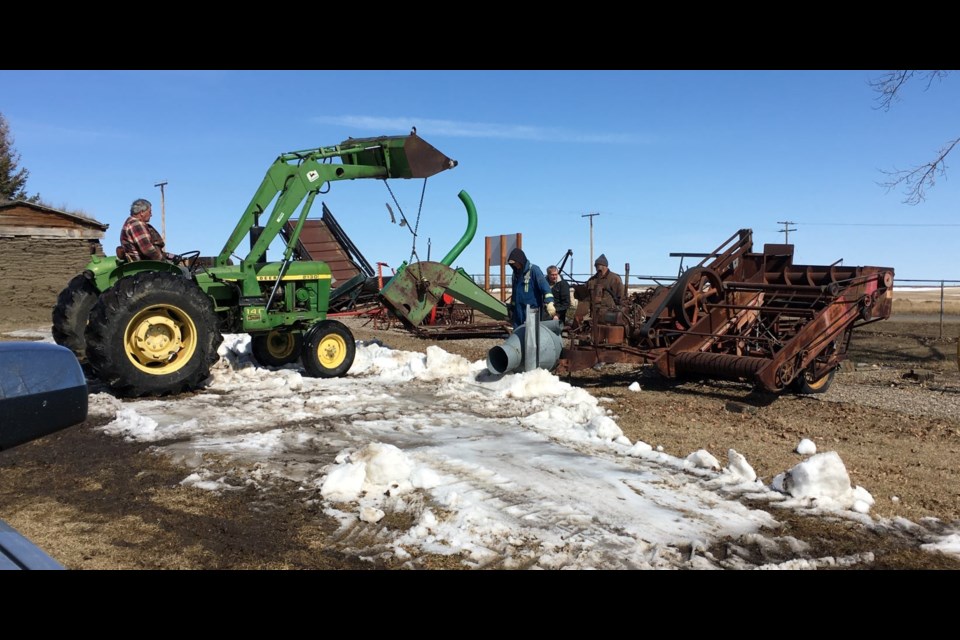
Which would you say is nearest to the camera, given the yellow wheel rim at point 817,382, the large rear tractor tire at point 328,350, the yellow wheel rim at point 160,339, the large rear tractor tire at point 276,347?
the yellow wheel rim at point 160,339

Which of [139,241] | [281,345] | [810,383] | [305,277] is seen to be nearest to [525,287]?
[305,277]

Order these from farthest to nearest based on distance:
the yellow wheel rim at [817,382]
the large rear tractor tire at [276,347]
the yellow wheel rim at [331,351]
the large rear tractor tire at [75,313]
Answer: the large rear tractor tire at [276,347]
the yellow wheel rim at [331,351]
the large rear tractor tire at [75,313]
the yellow wheel rim at [817,382]

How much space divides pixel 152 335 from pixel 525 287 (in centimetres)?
502

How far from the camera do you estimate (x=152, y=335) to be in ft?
28.5

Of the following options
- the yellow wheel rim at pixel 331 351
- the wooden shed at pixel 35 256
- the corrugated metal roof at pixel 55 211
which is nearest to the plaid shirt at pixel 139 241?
the yellow wheel rim at pixel 331 351

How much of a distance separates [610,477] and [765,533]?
50.7 inches

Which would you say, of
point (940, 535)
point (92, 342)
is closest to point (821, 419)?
point (940, 535)

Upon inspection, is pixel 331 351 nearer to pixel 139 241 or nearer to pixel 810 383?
pixel 139 241

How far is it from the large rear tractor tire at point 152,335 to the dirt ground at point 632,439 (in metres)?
1.12

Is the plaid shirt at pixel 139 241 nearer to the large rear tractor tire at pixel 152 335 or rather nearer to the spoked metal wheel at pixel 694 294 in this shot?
the large rear tractor tire at pixel 152 335

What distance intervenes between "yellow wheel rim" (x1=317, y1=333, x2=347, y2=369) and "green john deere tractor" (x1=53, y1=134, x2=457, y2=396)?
1 centimetres


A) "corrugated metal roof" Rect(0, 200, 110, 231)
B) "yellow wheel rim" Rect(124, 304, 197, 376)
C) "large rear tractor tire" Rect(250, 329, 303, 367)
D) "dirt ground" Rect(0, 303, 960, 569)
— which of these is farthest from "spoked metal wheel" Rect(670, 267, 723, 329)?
"corrugated metal roof" Rect(0, 200, 110, 231)

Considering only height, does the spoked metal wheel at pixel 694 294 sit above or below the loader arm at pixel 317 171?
below

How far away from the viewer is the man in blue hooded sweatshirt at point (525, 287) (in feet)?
34.8
